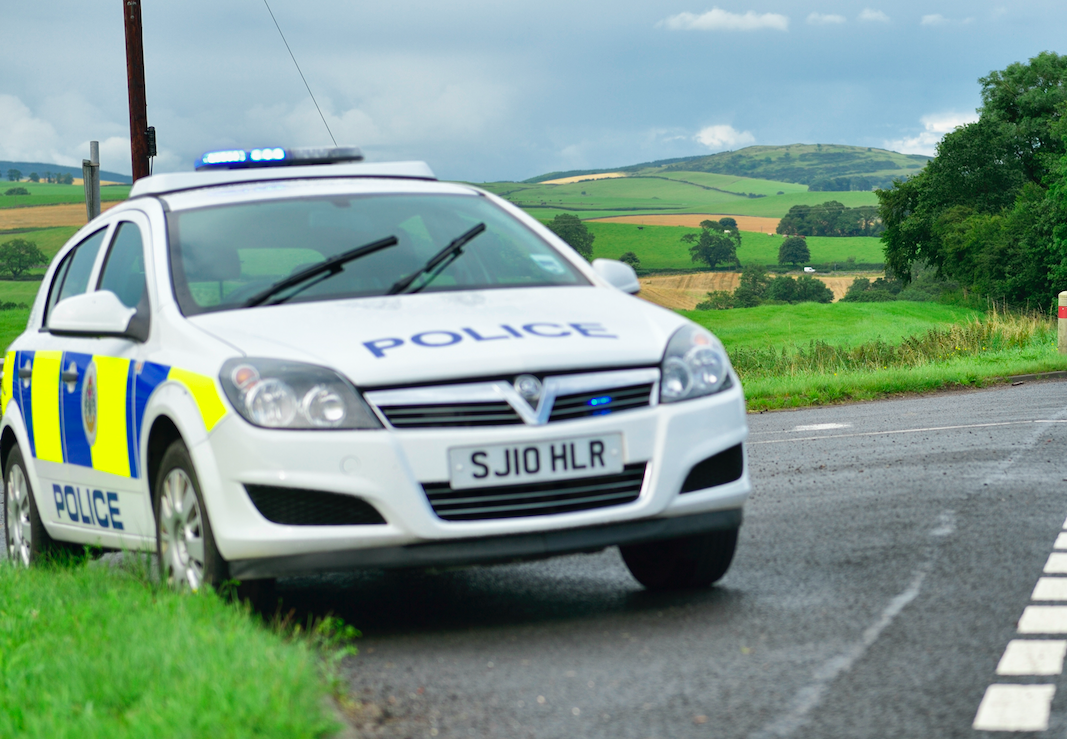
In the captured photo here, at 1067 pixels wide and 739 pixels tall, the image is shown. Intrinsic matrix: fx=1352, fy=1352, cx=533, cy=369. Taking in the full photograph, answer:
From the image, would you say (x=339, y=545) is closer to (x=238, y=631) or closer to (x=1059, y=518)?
(x=238, y=631)

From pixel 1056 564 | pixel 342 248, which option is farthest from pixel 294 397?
pixel 1056 564

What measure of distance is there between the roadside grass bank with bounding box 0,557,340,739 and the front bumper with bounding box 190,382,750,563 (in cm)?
30

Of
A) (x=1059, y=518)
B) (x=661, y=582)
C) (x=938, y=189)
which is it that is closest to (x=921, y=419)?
(x=1059, y=518)

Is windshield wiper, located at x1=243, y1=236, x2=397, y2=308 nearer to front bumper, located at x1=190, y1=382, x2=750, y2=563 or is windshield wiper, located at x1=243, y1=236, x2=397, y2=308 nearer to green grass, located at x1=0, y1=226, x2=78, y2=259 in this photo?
front bumper, located at x1=190, y1=382, x2=750, y2=563

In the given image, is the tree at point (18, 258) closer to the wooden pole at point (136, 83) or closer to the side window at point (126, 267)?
the wooden pole at point (136, 83)

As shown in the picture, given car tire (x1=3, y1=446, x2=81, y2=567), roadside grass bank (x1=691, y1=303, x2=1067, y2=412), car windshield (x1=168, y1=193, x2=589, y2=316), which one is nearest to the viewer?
car windshield (x1=168, y1=193, x2=589, y2=316)

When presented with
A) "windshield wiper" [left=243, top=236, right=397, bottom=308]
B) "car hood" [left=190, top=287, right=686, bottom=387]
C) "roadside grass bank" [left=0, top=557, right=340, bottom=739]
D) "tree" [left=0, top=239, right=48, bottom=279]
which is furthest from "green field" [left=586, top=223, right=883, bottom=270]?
"roadside grass bank" [left=0, top=557, right=340, bottom=739]

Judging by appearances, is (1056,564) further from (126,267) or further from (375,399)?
(126,267)

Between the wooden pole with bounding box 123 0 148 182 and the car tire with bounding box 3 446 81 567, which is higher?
the wooden pole with bounding box 123 0 148 182

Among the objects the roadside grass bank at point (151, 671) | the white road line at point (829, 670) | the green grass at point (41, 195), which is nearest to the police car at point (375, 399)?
the roadside grass bank at point (151, 671)

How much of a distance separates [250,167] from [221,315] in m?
1.88

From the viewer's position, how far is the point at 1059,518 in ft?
22.9

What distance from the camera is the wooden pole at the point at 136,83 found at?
18.6 m

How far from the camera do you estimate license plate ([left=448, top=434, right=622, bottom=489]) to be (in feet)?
14.8
